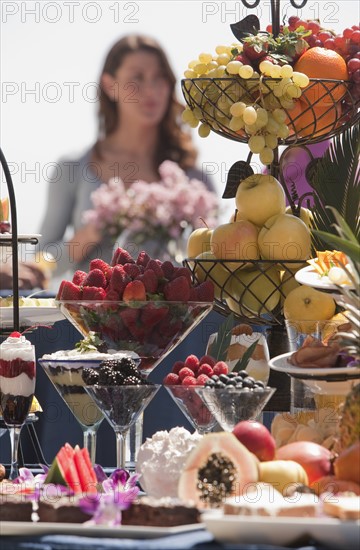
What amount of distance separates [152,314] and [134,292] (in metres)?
0.05

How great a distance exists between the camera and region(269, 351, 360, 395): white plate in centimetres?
126

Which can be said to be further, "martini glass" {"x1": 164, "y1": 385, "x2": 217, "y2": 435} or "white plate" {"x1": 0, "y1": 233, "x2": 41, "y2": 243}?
"white plate" {"x1": 0, "y1": 233, "x2": 41, "y2": 243}

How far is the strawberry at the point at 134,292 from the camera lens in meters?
1.62

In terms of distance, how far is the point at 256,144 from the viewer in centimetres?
171

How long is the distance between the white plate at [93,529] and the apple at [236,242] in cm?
72

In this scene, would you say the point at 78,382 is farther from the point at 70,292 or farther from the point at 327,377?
the point at 327,377

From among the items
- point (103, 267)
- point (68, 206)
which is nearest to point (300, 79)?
point (103, 267)

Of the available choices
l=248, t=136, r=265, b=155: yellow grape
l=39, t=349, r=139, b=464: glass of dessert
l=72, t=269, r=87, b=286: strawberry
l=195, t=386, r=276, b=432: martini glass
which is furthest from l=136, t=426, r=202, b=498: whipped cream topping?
l=248, t=136, r=265, b=155: yellow grape

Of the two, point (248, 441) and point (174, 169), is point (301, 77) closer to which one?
point (248, 441)

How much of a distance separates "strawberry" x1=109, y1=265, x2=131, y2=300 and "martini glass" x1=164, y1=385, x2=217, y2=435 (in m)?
0.24

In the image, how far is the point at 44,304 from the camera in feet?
7.77

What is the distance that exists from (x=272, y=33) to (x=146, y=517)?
106cm

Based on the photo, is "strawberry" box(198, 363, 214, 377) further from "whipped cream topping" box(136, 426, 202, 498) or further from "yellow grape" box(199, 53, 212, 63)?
"yellow grape" box(199, 53, 212, 63)

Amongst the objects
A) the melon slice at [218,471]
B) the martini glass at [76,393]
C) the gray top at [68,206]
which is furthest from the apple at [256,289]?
the gray top at [68,206]
